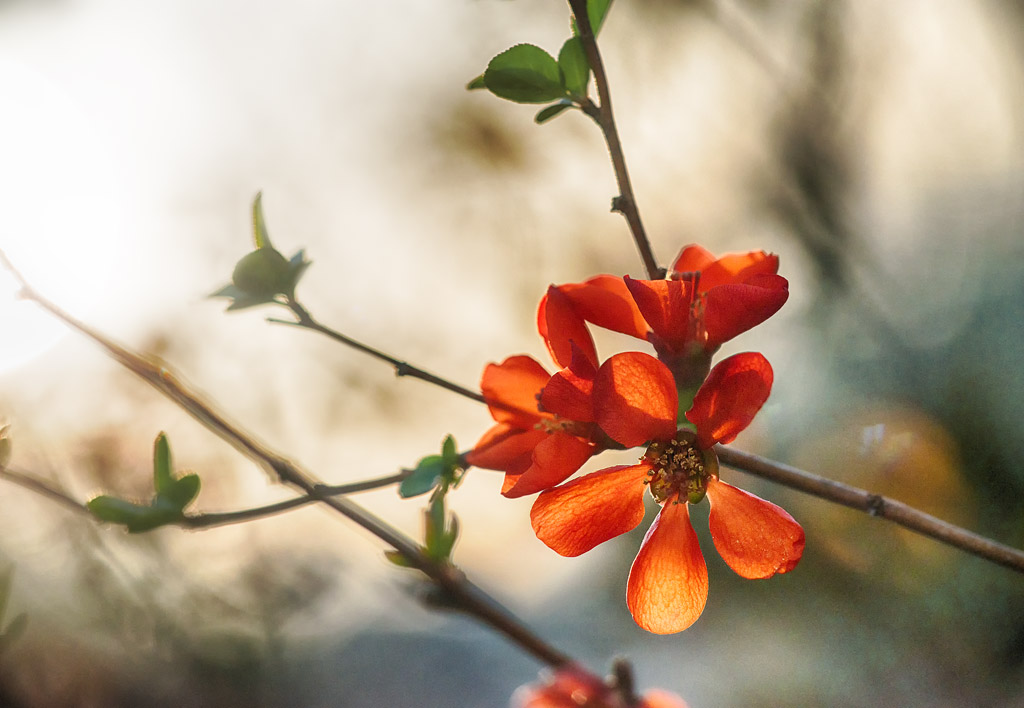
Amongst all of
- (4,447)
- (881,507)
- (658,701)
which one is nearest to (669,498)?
(881,507)

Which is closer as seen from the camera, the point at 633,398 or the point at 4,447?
the point at 633,398

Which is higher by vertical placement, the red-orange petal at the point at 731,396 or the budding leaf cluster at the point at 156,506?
the red-orange petal at the point at 731,396

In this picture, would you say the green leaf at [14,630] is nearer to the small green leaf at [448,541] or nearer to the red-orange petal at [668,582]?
the small green leaf at [448,541]

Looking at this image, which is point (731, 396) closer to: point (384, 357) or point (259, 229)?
point (384, 357)

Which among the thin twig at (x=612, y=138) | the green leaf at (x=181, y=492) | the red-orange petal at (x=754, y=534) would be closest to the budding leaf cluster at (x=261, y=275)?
the green leaf at (x=181, y=492)

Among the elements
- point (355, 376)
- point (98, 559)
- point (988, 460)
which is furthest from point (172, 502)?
point (355, 376)
